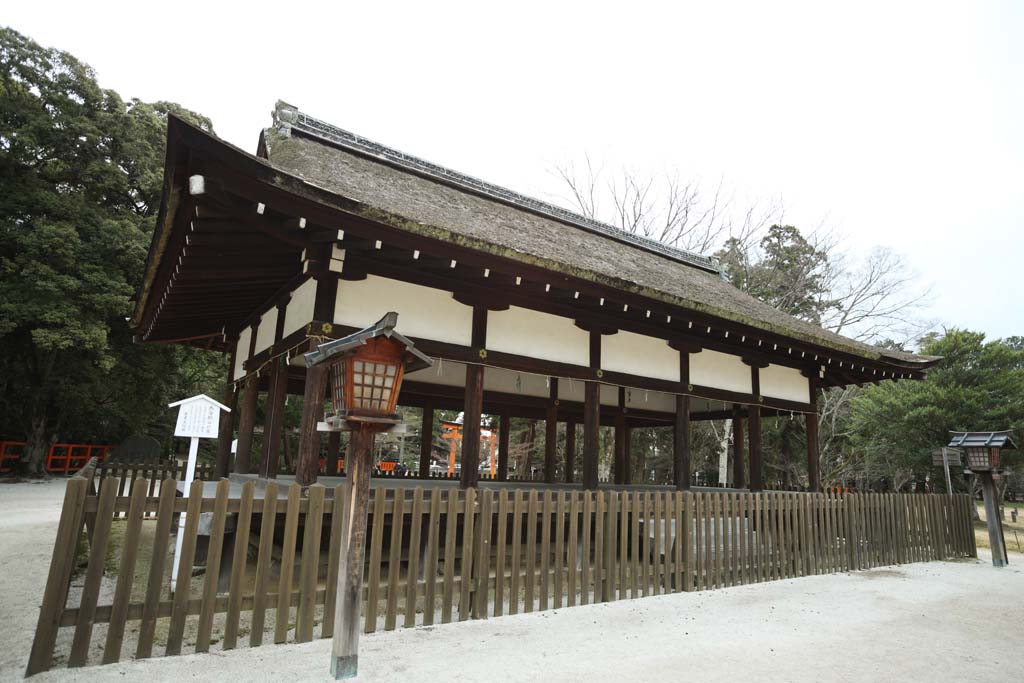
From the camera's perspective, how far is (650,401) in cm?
1304

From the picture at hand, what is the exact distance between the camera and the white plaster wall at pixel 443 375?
33.1ft

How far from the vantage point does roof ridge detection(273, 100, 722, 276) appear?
926cm

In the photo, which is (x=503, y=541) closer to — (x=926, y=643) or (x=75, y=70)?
(x=926, y=643)

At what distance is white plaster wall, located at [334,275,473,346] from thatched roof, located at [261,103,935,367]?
2.93 ft

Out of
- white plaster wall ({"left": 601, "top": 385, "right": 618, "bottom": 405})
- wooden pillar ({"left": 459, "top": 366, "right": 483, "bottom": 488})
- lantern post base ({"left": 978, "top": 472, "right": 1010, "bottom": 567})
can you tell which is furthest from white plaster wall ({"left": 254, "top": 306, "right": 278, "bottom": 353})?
lantern post base ({"left": 978, "top": 472, "right": 1010, "bottom": 567})

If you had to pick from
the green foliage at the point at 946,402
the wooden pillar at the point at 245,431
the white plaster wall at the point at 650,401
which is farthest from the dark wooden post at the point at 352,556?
the green foliage at the point at 946,402

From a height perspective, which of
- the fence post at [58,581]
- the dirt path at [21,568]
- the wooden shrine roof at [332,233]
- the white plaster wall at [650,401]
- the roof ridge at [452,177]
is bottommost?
the dirt path at [21,568]

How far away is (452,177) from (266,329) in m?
4.88

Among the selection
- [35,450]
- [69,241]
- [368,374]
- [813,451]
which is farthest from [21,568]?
[35,450]

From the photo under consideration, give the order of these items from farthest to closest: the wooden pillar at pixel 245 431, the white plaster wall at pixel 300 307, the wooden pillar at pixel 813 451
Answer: the wooden pillar at pixel 813 451, the wooden pillar at pixel 245 431, the white plaster wall at pixel 300 307

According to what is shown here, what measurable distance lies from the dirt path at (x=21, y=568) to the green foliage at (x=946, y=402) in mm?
21728

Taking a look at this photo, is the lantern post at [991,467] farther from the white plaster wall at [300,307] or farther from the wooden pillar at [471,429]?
the white plaster wall at [300,307]

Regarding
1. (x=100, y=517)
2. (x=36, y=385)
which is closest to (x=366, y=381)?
(x=100, y=517)

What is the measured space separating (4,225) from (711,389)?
2019 centimetres
